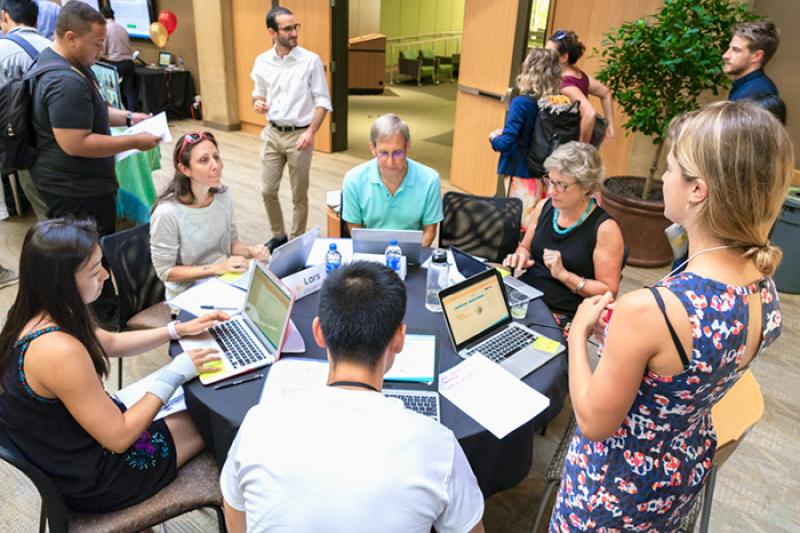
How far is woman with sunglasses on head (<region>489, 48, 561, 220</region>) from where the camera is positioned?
11.5ft

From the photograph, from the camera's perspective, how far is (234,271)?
2.39 metres

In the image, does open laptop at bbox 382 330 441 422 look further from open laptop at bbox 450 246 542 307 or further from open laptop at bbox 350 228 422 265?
open laptop at bbox 350 228 422 265

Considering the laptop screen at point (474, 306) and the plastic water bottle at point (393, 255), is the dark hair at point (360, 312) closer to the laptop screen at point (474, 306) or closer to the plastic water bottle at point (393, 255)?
the laptop screen at point (474, 306)

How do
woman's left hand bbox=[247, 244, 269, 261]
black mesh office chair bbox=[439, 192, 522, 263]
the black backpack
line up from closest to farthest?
woman's left hand bbox=[247, 244, 269, 261] → black mesh office chair bbox=[439, 192, 522, 263] → the black backpack

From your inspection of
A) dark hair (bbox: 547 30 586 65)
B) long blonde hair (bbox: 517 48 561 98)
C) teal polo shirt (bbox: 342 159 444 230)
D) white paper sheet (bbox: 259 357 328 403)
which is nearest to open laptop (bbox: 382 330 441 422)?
white paper sheet (bbox: 259 357 328 403)

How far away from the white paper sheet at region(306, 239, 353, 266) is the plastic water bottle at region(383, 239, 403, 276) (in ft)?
0.61

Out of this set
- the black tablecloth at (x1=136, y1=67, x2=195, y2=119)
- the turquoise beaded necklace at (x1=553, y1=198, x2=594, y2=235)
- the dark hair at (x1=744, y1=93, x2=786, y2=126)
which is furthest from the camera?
the black tablecloth at (x1=136, y1=67, x2=195, y2=119)

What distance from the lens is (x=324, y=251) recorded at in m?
2.55

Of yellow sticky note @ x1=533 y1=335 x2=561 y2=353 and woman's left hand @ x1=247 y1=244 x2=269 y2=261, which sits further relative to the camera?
woman's left hand @ x1=247 y1=244 x2=269 y2=261

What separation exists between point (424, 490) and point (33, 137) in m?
3.11

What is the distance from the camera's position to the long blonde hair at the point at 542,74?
349cm

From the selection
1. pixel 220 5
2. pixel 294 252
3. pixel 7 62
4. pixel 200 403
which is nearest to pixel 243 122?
pixel 220 5

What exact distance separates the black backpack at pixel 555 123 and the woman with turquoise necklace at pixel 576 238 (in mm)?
1147

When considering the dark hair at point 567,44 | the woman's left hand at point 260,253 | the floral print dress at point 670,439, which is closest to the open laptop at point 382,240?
the woman's left hand at point 260,253
